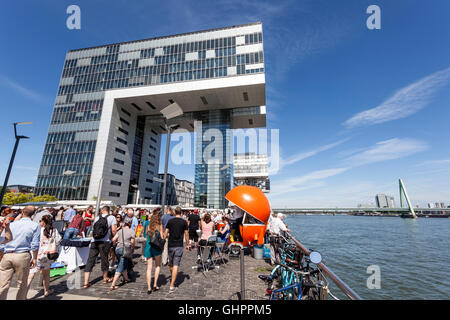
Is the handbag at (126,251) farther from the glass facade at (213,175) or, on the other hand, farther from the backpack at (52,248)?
the glass facade at (213,175)

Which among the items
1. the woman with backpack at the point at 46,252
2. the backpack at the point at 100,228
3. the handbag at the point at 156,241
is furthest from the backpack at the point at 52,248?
the handbag at the point at 156,241

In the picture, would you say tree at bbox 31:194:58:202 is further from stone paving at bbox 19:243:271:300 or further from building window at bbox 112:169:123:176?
stone paving at bbox 19:243:271:300

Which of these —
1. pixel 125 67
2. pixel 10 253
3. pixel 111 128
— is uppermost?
pixel 125 67

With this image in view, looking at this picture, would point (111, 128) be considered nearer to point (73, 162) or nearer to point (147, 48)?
point (73, 162)

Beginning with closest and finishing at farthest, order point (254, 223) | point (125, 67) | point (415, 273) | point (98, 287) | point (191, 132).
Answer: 1. point (254, 223)
2. point (98, 287)
3. point (415, 273)
4. point (125, 67)
5. point (191, 132)

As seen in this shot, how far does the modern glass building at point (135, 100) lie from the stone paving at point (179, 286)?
120 feet

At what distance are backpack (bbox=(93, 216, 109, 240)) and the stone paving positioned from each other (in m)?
1.38

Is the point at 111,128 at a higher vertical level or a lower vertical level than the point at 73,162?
higher

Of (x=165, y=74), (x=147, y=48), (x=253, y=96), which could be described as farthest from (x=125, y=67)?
(x=253, y=96)

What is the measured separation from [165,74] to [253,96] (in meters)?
22.4

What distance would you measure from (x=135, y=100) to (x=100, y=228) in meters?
47.9

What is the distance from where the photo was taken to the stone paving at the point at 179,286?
189 inches
